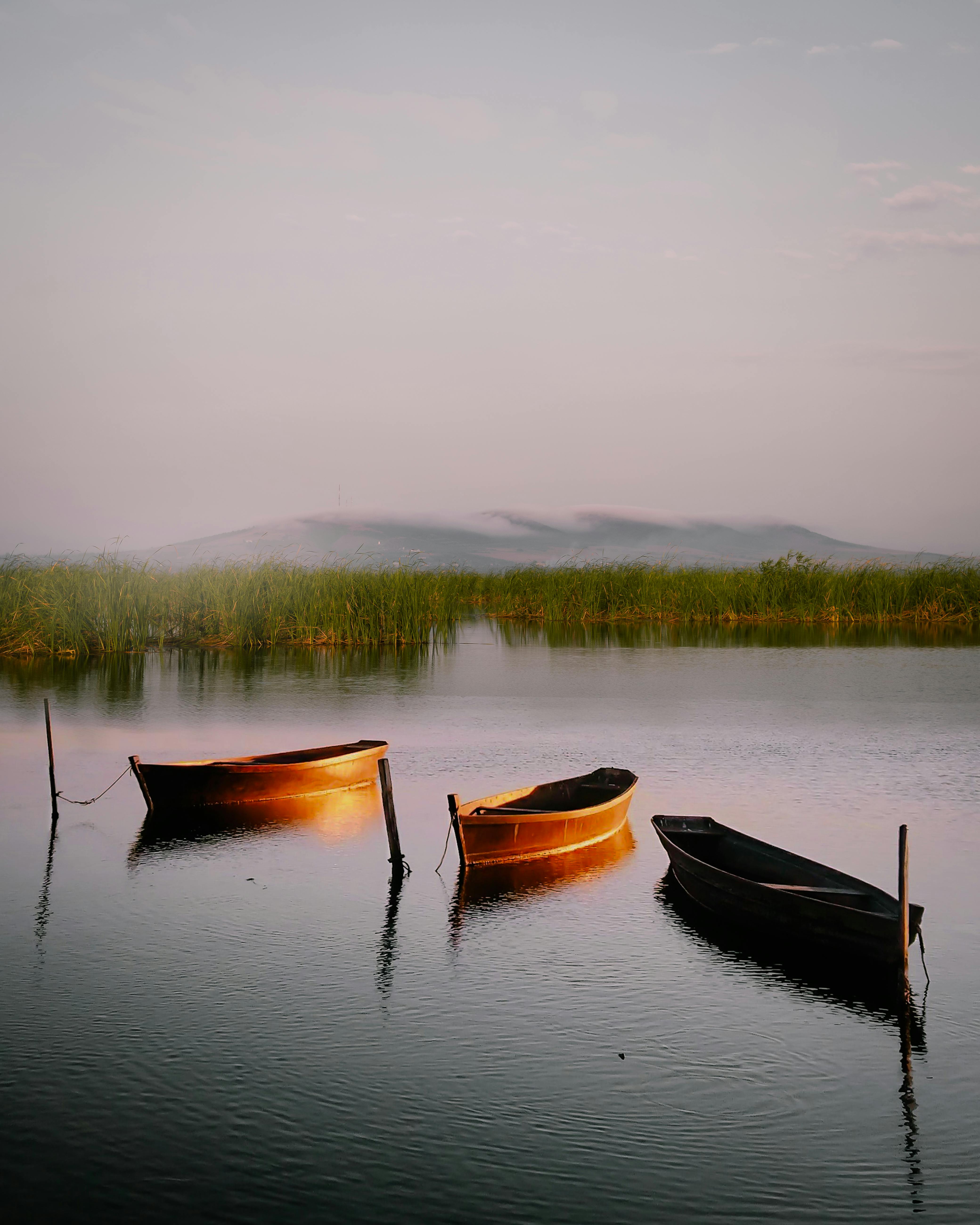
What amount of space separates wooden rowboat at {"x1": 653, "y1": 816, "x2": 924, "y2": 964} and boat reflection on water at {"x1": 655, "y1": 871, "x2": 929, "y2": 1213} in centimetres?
9

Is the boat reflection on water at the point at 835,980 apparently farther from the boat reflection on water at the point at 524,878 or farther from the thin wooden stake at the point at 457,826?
the thin wooden stake at the point at 457,826

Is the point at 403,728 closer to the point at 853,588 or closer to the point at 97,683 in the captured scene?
the point at 97,683

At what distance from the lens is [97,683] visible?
23188 millimetres

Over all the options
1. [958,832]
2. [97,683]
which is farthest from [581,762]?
[97,683]

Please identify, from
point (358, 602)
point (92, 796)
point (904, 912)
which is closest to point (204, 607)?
point (358, 602)

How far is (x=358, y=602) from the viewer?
105 ft

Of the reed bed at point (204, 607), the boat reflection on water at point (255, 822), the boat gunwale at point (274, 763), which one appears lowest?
the boat reflection on water at point (255, 822)

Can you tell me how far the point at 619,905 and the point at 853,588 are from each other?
33.7 metres

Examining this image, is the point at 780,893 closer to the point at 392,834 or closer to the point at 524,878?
the point at 524,878

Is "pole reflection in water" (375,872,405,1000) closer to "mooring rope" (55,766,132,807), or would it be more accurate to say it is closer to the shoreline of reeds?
"mooring rope" (55,766,132,807)

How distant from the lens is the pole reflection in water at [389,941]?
703 centimetres

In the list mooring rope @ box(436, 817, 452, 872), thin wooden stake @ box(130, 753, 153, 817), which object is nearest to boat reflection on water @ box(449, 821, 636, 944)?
mooring rope @ box(436, 817, 452, 872)

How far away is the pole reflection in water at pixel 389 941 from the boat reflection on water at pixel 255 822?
1844 millimetres

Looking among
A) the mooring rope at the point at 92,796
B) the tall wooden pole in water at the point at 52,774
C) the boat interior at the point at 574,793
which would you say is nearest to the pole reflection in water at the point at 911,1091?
the boat interior at the point at 574,793
